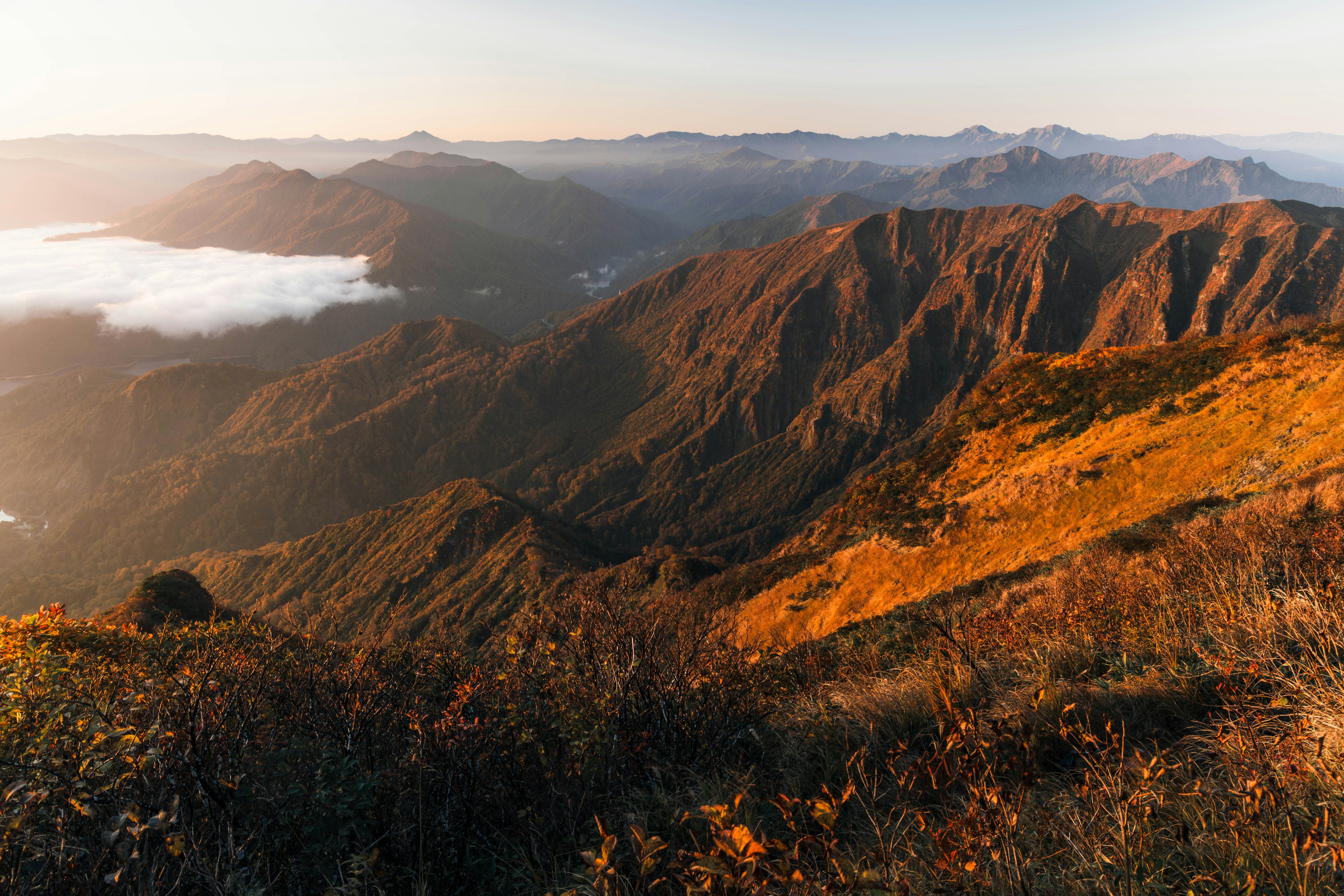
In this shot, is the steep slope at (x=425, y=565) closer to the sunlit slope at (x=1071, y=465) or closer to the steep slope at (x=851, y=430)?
the sunlit slope at (x=1071, y=465)

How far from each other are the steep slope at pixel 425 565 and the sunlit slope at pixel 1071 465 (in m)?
44.9

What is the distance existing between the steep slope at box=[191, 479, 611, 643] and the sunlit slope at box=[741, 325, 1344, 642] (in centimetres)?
4486

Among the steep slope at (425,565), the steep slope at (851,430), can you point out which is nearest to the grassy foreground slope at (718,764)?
the steep slope at (425,565)

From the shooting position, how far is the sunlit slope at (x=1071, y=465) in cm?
2161

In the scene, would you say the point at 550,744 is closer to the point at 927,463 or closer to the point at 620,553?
the point at 927,463

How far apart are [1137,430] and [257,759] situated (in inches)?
1403

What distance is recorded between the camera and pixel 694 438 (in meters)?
197

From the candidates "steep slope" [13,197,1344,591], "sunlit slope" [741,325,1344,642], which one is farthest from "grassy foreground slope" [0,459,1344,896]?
"steep slope" [13,197,1344,591]

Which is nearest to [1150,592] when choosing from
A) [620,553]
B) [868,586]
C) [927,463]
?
[868,586]

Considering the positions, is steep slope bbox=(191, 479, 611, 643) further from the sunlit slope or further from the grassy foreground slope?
the grassy foreground slope

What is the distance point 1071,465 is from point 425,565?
3520 inches

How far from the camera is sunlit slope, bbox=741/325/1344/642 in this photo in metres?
21.6

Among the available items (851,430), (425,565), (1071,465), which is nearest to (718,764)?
(1071,465)

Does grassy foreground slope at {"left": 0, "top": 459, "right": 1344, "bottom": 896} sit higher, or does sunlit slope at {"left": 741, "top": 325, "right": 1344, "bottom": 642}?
grassy foreground slope at {"left": 0, "top": 459, "right": 1344, "bottom": 896}
